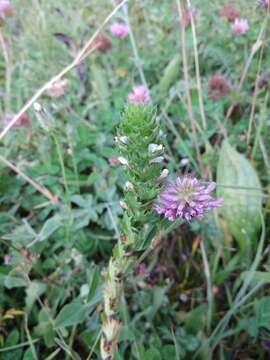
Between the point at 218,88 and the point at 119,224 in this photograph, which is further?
the point at 218,88

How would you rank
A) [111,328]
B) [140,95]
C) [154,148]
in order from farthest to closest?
[140,95] < [111,328] < [154,148]

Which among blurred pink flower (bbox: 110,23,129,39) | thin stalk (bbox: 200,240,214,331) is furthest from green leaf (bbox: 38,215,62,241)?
blurred pink flower (bbox: 110,23,129,39)

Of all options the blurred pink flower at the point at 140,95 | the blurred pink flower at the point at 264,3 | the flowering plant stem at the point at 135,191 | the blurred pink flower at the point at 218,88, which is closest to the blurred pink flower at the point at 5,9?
the blurred pink flower at the point at 140,95

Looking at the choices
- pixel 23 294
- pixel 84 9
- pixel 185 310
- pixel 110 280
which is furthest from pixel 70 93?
pixel 110 280

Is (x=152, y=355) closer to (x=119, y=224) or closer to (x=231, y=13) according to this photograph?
(x=119, y=224)

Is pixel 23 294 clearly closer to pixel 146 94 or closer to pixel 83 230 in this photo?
pixel 83 230

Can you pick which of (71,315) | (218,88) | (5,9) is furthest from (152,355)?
(5,9)
